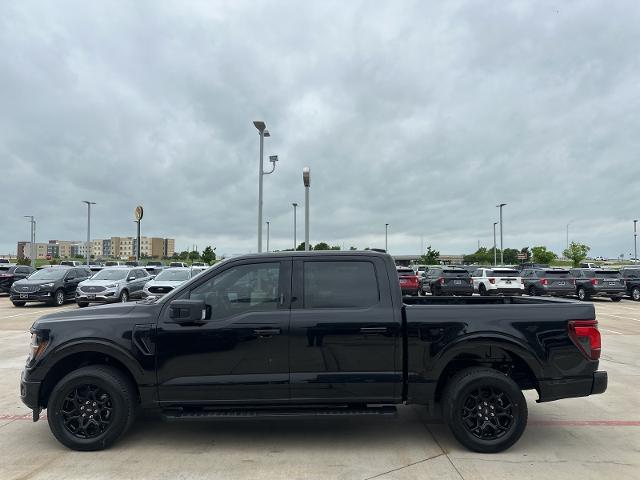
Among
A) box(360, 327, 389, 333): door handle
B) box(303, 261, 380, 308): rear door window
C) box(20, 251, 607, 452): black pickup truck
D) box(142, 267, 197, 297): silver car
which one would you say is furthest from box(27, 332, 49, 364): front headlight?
box(142, 267, 197, 297): silver car

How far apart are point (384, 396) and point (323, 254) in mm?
1464

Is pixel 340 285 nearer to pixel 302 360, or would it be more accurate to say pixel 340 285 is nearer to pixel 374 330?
pixel 374 330

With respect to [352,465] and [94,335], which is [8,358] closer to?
[94,335]

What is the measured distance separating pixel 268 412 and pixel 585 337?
10.0 ft

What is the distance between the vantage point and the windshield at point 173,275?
17938 millimetres

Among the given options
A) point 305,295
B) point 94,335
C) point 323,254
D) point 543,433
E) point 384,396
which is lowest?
point 543,433

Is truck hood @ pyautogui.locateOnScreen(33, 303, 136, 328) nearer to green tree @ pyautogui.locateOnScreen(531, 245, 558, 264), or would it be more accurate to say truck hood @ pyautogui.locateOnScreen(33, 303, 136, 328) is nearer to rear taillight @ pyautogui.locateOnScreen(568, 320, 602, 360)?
rear taillight @ pyautogui.locateOnScreen(568, 320, 602, 360)

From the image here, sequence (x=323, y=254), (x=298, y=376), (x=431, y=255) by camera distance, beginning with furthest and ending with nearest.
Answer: (x=431, y=255) < (x=323, y=254) < (x=298, y=376)

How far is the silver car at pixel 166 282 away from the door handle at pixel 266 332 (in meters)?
12.4

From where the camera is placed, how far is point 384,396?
4.57 m

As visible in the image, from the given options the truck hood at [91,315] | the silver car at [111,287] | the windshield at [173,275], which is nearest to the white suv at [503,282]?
the windshield at [173,275]

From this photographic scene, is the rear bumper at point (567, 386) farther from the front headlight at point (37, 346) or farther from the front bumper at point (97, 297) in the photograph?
the front bumper at point (97, 297)

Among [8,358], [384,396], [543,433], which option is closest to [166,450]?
[384,396]

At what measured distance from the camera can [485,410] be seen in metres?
4.57
